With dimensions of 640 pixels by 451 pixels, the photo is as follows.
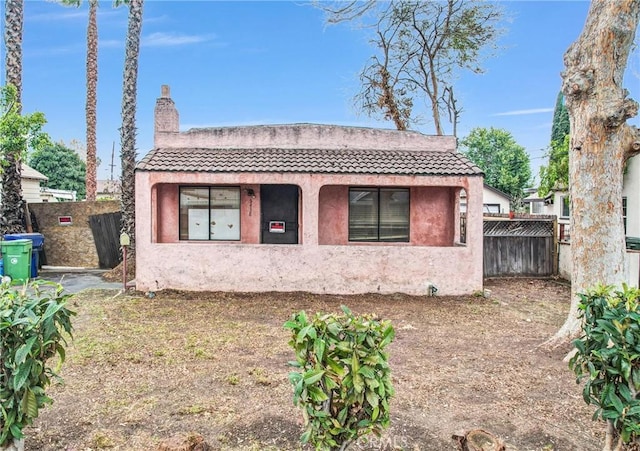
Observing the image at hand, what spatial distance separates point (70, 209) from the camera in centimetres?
1444

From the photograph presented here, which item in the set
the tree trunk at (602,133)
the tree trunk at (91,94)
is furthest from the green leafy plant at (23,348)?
the tree trunk at (91,94)

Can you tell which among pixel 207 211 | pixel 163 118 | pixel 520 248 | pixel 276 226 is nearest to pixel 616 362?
pixel 276 226

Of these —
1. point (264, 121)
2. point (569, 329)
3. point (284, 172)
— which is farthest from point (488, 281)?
point (264, 121)

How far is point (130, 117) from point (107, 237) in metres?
4.32

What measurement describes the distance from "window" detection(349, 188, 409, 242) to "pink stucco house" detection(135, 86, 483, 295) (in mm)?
29

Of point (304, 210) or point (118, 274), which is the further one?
point (118, 274)

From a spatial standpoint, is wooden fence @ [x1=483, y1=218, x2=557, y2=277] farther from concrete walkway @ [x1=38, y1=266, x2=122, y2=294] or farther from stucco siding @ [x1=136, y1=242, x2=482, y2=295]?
concrete walkway @ [x1=38, y1=266, x2=122, y2=294]

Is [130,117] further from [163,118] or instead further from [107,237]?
[107,237]

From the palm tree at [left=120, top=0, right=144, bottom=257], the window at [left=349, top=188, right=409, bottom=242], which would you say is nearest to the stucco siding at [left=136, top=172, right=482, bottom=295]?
the window at [left=349, top=188, right=409, bottom=242]

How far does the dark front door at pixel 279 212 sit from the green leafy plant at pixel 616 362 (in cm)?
910

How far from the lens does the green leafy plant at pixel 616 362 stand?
3.01m

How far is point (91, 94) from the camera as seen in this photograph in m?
19.5

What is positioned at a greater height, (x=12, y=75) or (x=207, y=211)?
(x=12, y=75)

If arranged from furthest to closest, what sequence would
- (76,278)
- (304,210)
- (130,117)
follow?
(130,117), (76,278), (304,210)
